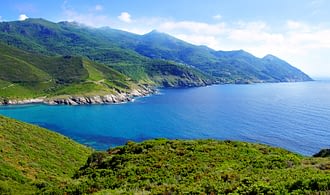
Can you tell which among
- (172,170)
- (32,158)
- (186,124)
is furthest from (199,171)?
(186,124)

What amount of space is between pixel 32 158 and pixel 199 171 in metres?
38.6

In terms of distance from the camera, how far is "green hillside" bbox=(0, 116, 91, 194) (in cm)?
4306

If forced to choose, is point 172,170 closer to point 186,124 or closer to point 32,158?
point 32,158

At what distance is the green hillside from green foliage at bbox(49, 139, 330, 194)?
288 inches

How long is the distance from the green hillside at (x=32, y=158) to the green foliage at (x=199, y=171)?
7310mm

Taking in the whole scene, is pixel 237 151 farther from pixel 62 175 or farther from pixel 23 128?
pixel 23 128

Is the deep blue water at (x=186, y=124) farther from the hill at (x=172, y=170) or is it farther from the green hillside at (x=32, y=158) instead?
the hill at (x=172, y=170)

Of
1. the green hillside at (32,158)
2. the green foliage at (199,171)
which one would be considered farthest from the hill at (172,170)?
the green hillside at (32,158)

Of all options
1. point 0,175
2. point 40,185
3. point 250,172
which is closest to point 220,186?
point 250,172

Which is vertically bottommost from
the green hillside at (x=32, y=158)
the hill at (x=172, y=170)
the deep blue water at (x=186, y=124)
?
the deep blue water at (x=186, y=124)

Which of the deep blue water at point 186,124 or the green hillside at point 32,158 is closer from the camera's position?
the green hillside at point 32,158

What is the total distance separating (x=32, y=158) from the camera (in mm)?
56594

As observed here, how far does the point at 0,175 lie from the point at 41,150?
19.5 meters

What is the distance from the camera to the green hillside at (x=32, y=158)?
43.1m
